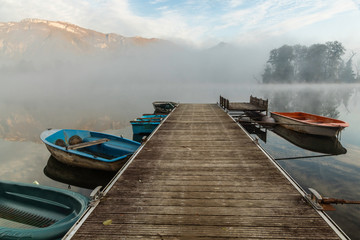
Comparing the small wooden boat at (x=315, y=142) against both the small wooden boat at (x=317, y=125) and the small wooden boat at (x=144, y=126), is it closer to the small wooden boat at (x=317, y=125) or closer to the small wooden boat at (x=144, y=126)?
the small wooden boat at (x=317, y=125)

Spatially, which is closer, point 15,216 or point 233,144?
point 15,216

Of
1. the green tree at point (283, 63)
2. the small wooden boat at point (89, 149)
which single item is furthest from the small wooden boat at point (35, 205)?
the green tree at point (283, 63)

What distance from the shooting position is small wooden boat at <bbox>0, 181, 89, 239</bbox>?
6289mm

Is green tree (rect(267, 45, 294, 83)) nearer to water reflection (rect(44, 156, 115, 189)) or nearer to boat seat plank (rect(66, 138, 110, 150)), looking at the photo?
boat seat plank (rect(66, 138, 110, 150))

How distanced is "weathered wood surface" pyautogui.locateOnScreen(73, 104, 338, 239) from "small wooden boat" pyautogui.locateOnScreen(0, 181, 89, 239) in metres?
2.29

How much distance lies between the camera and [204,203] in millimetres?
4387

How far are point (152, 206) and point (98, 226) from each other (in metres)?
1.16

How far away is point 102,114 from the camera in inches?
1262

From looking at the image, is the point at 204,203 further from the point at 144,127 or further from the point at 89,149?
the point at 144,127

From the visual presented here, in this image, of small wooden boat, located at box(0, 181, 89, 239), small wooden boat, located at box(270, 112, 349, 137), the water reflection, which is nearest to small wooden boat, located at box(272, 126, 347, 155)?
small wooden boat, located at box(270, 112, 349, 137)

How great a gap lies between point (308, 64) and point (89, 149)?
113584 millimetres

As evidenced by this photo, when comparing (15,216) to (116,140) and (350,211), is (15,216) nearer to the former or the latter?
(116,140)

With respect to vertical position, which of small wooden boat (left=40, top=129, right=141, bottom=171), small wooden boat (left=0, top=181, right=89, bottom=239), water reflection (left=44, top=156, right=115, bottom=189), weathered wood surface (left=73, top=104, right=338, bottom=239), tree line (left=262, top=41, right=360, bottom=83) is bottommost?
water reflection (left=44, top=156, right=115, bottom=189)

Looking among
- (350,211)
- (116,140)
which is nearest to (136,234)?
(350,211)
